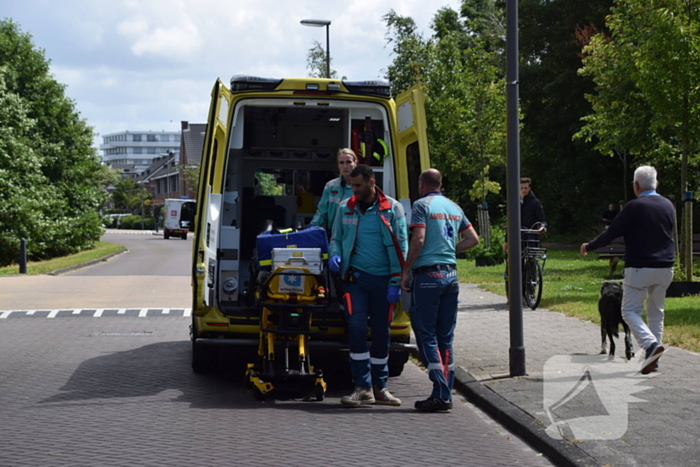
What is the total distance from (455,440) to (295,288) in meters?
1.92

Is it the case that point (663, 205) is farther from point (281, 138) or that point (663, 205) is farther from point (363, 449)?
point (281, 138)

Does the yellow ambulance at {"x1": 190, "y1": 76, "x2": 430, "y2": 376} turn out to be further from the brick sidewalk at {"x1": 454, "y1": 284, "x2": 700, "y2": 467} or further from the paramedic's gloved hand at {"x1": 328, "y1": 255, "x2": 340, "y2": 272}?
the brick sidewalk at {"x1": 454, "y1": 284, "x2": 700, "y2": 467}

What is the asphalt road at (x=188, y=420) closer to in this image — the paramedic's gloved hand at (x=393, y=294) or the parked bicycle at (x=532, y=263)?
the paramedic's gloved hand at (x=393, y=294)

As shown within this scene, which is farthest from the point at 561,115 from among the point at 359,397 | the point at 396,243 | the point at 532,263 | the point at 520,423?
the point at 520,423

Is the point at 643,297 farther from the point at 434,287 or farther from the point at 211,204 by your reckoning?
the point at 211,204

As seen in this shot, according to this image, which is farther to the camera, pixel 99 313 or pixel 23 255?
pixel 23 255

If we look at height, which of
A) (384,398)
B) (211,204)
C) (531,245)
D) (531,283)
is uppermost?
(211,204)

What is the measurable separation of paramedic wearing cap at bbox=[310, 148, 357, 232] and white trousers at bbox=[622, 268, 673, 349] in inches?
98.1

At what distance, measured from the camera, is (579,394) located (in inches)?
261

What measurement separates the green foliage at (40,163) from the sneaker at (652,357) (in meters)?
26.7

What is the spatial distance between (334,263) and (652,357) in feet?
8.85

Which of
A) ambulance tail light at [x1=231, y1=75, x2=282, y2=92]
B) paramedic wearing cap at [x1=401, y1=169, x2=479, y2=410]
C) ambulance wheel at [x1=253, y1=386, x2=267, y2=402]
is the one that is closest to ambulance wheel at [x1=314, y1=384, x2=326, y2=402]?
ambulance wheel at [x1=253, y1=386, x2=267, y2=402]

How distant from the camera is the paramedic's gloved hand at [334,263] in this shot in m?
6.88

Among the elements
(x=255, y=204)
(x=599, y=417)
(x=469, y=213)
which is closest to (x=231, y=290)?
(x=255, y=204)
